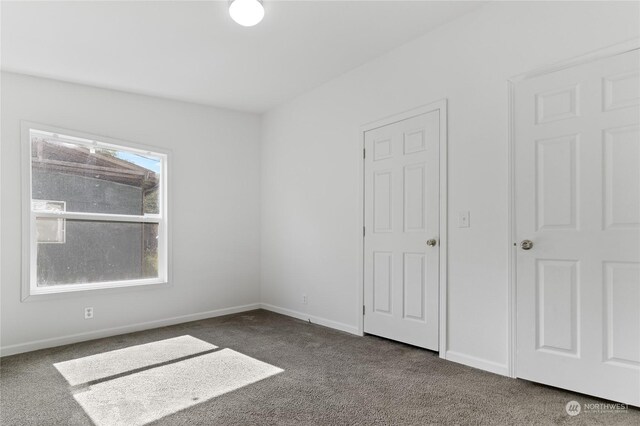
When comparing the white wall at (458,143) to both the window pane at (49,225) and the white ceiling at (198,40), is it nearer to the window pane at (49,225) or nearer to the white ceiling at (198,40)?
the white ceiling at (198,40)

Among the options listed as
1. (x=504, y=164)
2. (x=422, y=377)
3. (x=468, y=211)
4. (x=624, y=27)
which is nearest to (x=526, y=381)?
(x=422, y=377)

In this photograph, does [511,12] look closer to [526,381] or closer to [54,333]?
[526,381]

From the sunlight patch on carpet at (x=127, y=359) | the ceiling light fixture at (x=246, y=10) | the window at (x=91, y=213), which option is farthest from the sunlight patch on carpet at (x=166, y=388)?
the ceiling light fixture at (x=246, y=10)

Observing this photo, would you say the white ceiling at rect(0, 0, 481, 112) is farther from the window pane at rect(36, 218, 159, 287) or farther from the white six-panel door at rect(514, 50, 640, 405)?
the window pane at rect(36, 218, 159, 287)

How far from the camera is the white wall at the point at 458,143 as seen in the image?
2527 mm

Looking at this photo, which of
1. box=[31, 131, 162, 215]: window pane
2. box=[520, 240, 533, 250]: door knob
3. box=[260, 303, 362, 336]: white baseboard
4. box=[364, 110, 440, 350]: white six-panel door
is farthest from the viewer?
box=[260, 303, 362, 336]: white baseboard

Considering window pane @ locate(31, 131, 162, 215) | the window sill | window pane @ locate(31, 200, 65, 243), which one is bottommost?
the window sill

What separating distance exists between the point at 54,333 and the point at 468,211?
3968mm

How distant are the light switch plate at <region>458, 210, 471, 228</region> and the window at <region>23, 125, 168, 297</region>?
10.8ft

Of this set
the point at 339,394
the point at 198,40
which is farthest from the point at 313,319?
the point at 198,40

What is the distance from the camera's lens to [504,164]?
267 cm

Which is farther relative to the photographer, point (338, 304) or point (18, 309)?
point (338, 304)

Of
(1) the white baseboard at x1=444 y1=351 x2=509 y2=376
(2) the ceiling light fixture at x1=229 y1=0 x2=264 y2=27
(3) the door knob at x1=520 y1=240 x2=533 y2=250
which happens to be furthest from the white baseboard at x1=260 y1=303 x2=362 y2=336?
(2) the ceiling light fixture at x1=229 y1=0 x2=264 y2=27

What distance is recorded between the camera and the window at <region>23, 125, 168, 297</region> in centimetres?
363
